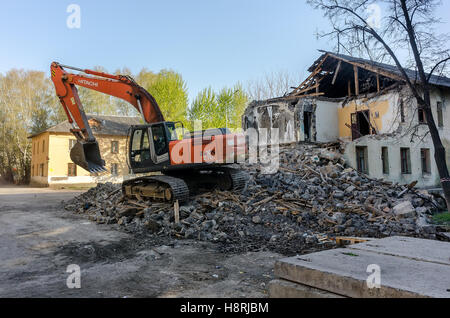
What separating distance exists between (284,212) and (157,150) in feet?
13.8

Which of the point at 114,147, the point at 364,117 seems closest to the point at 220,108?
the point at 114,147

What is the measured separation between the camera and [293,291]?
302 centimetres

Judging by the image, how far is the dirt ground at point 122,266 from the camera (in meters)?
4.29

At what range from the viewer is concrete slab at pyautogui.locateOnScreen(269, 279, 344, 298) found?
2842 mm

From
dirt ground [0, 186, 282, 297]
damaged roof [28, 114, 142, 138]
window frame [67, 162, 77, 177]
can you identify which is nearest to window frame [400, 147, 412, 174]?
dirt ground [0, 186, 282, 297]

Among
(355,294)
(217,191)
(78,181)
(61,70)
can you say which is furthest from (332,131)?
(78,181)

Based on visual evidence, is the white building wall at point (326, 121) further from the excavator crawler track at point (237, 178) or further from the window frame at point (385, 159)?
the excavator crawler track at point (237, 178)

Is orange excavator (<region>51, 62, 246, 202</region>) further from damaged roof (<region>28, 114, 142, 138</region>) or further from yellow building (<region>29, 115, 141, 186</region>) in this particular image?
damaged roof (<region>28, 114, 142, 138</region>)

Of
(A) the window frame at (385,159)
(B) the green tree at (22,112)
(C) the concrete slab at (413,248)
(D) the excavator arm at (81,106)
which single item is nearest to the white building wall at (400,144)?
(A) the window frame at (385,159)

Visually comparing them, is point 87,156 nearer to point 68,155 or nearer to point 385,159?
point 385,159

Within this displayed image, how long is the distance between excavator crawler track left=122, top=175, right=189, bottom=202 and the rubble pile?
27 cm

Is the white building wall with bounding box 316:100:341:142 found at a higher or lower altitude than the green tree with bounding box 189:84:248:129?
lower

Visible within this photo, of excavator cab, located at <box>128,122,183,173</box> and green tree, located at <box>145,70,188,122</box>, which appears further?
green tree, located at <box>145,70,188,122</box>

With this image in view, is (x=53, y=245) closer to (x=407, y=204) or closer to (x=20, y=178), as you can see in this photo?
(x=407, y=204)
